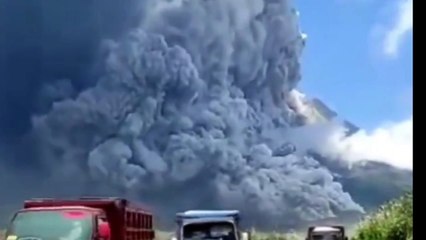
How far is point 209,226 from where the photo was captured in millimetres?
10734

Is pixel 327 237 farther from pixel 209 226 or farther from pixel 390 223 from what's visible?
pixel 209 226

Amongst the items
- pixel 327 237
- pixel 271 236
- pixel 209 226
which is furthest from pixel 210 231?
pixel 271 236

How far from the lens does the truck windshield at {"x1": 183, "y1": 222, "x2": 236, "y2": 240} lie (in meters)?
10.5

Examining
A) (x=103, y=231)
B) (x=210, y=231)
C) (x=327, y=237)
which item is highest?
(x=327, y=237)

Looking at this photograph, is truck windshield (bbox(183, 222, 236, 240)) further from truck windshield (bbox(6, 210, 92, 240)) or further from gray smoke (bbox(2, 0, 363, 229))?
gray smoke (bbox(2, 0, 363, 229))

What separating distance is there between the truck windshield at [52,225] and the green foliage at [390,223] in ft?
24.6

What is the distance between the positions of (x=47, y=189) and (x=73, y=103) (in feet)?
4.98

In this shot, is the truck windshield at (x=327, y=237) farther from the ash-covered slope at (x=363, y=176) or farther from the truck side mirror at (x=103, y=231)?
the truck side mirror at (x=103, y=231)

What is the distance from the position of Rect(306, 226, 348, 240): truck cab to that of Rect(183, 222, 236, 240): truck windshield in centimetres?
471

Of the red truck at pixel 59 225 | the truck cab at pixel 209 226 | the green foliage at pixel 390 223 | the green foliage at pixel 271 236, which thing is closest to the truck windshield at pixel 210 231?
the truck cab at pixel 209 226

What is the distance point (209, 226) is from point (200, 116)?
568cm

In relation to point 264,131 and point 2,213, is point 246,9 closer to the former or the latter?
point 264,131
